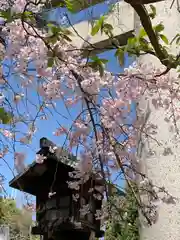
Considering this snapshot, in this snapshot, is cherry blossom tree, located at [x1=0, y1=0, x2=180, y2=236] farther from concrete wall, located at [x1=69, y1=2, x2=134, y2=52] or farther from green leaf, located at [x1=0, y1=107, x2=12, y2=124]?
concrete wall, located at [x1=69, y1=2, x2=134, y2=52]

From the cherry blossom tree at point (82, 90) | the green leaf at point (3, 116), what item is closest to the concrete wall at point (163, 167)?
the cherry blossom tree at point (82, 90)

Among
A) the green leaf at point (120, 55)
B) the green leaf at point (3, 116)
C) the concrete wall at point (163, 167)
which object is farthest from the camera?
the concrete wall at point (163, 167)

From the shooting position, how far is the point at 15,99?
157cm

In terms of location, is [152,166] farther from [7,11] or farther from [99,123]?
[7,11]

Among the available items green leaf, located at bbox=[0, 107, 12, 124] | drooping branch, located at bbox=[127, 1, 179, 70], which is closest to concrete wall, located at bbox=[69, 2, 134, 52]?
drooping branch, located at bbox=[127, 1, 179, 70]

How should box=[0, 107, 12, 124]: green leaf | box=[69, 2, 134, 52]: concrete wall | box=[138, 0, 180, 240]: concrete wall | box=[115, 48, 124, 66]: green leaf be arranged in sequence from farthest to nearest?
1. box=[69, 2, 134, 52]: concrete wall
2. box=[138, 0, 180, 240]: concrete wall
3. box=[115, 48, 124, 66]: green leaf
4. box=[0, 107, 12, 124]: green leaf

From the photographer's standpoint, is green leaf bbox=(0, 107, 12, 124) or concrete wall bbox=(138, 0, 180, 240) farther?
concrete wall bbox=(138, 0, 180, 240)

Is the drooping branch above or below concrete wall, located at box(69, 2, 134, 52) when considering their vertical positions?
below

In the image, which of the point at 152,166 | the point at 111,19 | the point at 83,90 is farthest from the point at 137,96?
the point at 111,19

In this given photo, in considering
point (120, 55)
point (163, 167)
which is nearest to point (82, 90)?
point (120, 55)

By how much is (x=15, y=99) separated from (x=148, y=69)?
49 cm

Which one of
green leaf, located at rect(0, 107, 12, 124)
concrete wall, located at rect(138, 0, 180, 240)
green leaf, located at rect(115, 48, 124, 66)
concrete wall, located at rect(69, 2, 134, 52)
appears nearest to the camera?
green leaf, located at rect(0, 107, 12, 124)

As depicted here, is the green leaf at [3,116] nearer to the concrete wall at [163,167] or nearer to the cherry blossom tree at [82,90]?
the cherry blossom tree at [82,90]

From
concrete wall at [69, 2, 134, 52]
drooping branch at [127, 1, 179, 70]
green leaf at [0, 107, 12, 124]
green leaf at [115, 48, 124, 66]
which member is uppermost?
concrete wall at [69, 2, 134, 52]
